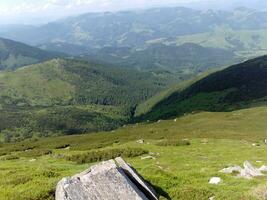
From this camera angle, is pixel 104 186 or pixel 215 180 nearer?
pixel 104 186

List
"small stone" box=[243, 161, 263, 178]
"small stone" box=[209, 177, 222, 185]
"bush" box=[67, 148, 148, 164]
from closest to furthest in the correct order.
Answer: "small stone" box=[209, 177, 222, 185], "small stone" box=[243, 161, 263, 178], "bush" box=[67, 148, 148, 164]

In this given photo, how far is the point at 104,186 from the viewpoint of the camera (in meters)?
20.5

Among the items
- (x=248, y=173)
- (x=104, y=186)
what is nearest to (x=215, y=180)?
(x=248, y=173)

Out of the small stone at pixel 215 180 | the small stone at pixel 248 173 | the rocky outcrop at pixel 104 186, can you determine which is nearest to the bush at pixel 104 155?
the small stone at pixel 248 173

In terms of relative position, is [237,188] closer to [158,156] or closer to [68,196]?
[68,196]

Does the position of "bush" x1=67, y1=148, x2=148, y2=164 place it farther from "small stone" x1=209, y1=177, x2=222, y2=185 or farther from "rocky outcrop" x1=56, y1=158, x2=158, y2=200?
"rocky outcrop" x1=56, y1=158, x2=158, y2=200

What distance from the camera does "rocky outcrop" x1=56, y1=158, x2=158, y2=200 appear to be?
19.8 metres

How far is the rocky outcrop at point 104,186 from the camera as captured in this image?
19828 millimetres

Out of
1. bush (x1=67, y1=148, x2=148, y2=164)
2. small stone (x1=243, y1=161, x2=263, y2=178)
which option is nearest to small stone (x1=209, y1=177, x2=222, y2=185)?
small stone (x1=243, y1=161, x2=263, y2=178)

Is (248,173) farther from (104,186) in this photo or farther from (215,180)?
(104,186)

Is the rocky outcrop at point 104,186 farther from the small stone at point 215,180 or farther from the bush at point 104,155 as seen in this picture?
the bush at point 104,155

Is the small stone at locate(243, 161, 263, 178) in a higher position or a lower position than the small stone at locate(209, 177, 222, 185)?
lower

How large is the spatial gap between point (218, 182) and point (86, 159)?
22.8 meters

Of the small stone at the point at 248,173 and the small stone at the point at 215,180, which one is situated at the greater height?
the small stone at the point at 215,180
